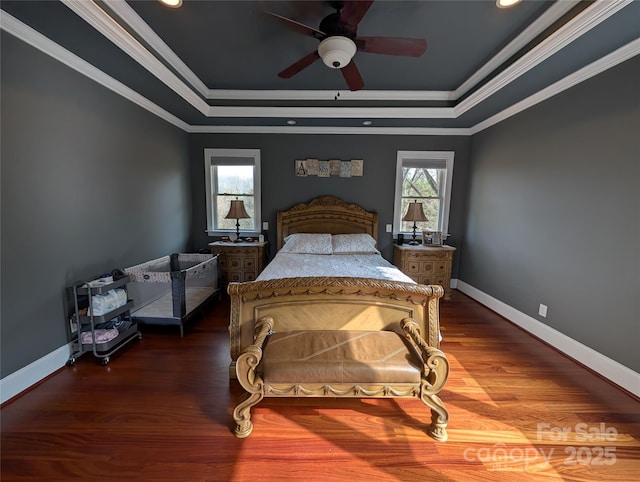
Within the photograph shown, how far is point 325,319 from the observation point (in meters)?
1.93

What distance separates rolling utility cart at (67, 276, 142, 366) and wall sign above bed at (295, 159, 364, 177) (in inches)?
111

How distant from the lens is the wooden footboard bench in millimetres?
1530

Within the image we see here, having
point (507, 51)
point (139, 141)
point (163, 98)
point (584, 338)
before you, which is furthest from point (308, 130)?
point (584, 338)

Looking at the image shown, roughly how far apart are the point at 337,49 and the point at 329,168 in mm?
2263

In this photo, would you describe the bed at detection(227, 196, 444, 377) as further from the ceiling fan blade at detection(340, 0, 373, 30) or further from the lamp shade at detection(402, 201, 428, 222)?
the lamp shade at detection(402, 201, 428, 222)

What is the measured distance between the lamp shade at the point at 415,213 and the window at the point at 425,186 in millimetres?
322

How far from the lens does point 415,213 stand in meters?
3.90

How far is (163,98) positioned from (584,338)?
502 cm

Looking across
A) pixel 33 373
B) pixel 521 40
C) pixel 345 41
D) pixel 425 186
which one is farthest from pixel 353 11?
pixel 33 373

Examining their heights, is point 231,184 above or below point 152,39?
below

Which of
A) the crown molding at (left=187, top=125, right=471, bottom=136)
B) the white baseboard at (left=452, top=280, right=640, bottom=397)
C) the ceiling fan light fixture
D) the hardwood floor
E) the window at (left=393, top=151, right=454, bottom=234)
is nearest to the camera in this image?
the hardwood floor

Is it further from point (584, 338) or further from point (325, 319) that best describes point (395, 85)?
point (584, 338)

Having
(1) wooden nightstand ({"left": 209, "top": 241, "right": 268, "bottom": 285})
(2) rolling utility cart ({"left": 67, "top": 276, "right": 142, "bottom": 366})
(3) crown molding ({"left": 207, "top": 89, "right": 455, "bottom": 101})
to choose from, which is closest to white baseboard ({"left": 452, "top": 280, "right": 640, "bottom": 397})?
(3) crown molding ({"left": 207, "top": 89, "right": 455, "bottom": 101})

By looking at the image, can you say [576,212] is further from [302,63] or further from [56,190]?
[56,190]
